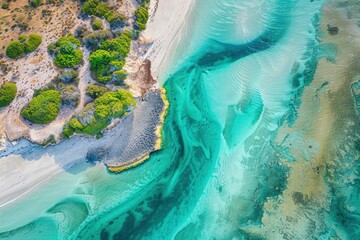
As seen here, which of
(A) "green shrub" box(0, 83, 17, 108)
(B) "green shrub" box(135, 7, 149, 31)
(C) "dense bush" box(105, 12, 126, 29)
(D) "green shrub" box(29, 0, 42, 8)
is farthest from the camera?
(B) "green shrub" box(135, 7, 149, 31)

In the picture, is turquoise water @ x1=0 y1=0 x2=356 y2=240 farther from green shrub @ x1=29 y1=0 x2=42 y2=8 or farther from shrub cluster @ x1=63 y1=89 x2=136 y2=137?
green shrub @ x1=29 y1=0 x2=42 y2=8

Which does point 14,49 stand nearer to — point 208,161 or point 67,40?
point 67,40

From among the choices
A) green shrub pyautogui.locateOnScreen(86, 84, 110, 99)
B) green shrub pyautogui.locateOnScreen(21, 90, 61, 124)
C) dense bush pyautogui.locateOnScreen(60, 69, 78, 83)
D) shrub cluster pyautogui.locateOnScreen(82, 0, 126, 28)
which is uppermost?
shrub cluster pyautogui.locateOnScreen(82, 0, 126, 28)

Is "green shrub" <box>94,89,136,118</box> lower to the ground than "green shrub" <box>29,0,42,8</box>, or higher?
lower

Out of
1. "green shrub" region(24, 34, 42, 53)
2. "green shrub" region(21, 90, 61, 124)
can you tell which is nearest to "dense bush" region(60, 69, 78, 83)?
"green shrub" region(21, 90, 61, 124)

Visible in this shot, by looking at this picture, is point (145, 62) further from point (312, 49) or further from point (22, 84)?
point (312, 49)

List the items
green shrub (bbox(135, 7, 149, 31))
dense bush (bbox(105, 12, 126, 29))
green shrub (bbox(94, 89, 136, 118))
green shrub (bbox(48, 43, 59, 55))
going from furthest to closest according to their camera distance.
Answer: green shrub (bbox(135, 7, 149, 31))
dense bush (bbox(105, 12, 126, 29))
green shrub (bbox(48, 43, 59, 55))
green shrub (bbox(94, 89, 136, 118))

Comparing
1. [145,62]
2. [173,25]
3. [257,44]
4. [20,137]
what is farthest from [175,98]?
[20,137]
